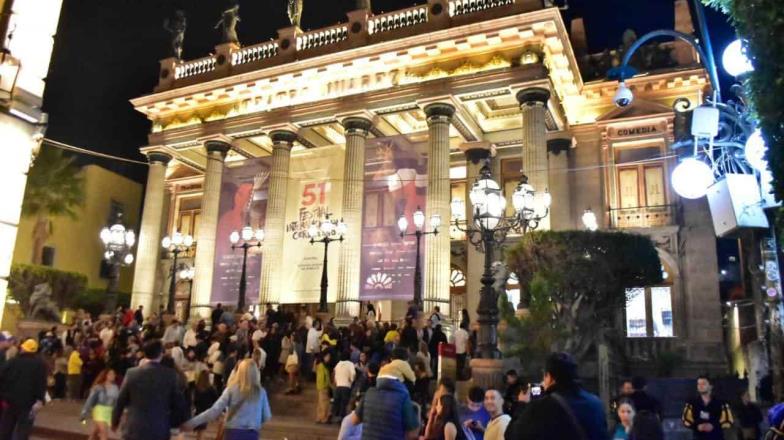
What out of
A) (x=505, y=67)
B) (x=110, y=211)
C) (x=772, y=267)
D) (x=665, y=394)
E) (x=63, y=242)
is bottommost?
(x=665, y=394)

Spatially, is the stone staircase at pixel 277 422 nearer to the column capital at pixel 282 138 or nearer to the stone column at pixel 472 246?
the stone column at pixel 472 246

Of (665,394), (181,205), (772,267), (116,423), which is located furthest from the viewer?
(181,205)

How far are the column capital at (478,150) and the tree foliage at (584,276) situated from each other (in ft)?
38.2

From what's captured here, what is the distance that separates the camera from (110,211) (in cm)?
3838

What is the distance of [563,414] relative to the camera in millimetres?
3346

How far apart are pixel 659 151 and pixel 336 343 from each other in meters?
15.7

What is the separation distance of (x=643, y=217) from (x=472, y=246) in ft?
20.7

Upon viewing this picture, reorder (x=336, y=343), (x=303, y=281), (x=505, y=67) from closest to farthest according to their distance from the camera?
1. (x=336, y=343)
2. (x=505, y=67)
3. (x=303, y=281)

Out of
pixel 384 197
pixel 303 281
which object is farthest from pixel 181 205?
pixel 384 197

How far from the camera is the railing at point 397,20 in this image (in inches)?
941

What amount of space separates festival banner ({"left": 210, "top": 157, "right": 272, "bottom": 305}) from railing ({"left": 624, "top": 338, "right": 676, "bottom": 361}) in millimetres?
13474

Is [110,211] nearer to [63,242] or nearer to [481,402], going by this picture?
[63,242]

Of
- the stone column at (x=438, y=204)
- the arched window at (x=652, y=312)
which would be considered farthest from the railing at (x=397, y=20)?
the arched window at (x=652, y=312)

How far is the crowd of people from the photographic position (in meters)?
4.65
